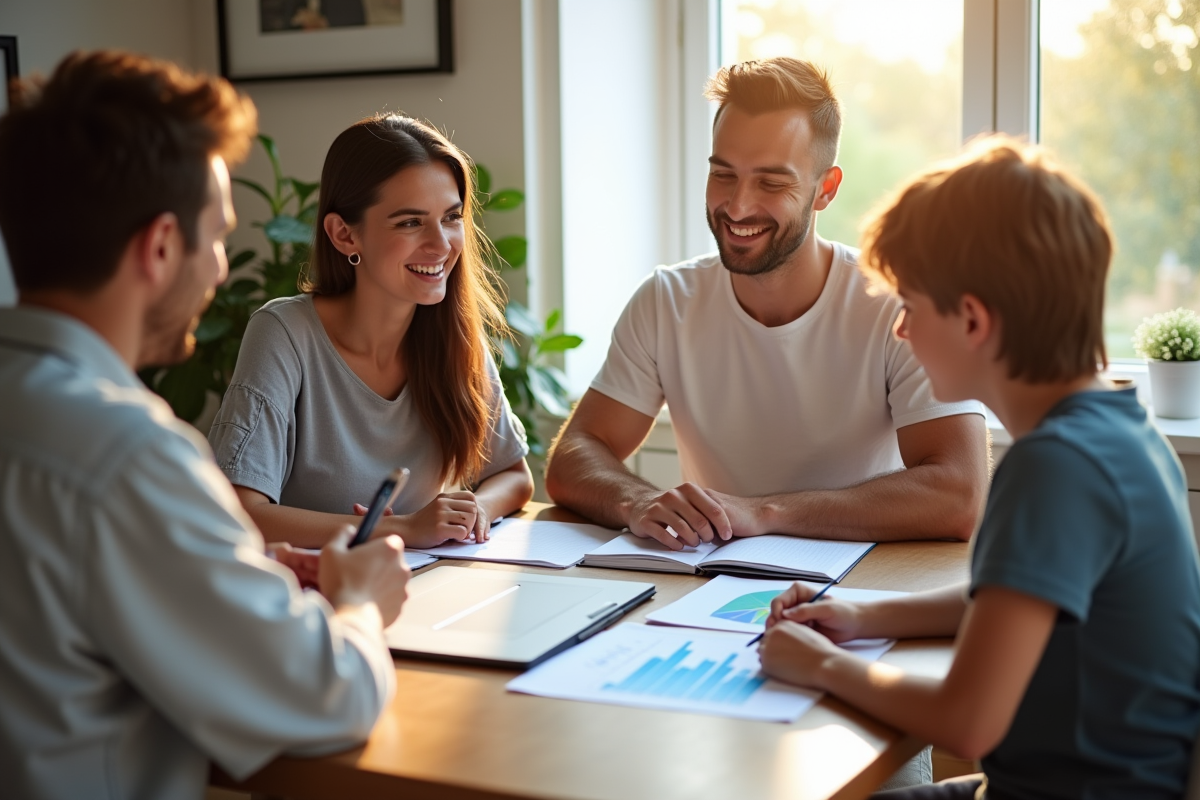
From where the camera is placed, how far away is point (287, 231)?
2957 millimetres

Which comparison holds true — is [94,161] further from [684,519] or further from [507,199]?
[507,199]

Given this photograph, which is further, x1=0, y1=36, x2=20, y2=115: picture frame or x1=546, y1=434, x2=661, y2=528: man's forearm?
x1=0, y1=36, x2=20, y2=115: picture frame

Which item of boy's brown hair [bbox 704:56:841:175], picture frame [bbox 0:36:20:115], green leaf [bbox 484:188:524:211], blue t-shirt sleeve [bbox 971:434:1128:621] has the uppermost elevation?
picture frame [bbox 0:36:20:115]

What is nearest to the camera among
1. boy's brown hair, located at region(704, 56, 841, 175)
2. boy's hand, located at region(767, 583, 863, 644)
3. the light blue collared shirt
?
the light blue collared shirt

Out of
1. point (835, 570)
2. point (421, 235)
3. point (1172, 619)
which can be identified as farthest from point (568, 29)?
point (1172, 619)

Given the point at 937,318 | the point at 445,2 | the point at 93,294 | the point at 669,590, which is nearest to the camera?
the point at 93,294

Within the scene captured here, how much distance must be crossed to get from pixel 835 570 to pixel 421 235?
88 centimetres

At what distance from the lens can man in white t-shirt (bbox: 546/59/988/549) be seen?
2010 millimetres

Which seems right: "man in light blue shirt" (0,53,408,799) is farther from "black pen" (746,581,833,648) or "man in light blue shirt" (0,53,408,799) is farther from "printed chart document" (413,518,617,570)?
"printed chart document" (413,518,617,570)

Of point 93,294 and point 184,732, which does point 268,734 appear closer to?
point 184,732

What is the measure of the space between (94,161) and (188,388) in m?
2.18

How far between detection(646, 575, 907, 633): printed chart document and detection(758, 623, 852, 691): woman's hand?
0.12 meters

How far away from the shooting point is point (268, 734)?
97cm

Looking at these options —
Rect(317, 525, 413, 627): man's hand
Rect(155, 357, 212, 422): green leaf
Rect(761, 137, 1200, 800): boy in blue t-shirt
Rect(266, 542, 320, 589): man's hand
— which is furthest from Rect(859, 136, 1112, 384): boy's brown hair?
Rect(155, 357, 212, 422): green leaf
